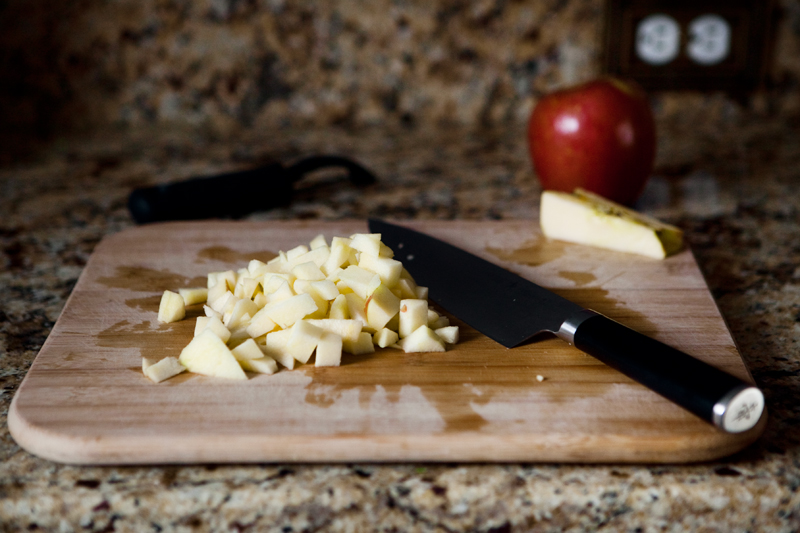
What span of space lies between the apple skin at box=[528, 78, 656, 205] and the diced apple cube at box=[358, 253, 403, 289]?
0.70 m

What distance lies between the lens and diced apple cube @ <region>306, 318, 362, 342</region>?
873 millimetres

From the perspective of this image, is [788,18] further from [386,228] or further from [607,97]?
[386,228]

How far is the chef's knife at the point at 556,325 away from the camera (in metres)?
0.69

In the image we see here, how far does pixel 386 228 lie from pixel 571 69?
1.15 metres

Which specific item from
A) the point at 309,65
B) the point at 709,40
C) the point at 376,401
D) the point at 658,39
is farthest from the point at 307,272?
the point at 709,40

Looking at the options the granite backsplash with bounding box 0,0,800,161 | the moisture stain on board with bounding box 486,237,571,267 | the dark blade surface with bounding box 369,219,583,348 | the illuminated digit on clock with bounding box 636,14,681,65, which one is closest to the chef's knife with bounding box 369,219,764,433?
A: the dark blade surface with bounding box 369,219,583,348

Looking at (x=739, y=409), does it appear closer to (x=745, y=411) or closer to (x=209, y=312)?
(x=745, y=411)

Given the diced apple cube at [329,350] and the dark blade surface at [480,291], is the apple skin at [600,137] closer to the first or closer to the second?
the dark blade surface at [480,291]

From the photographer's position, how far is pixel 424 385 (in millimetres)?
816

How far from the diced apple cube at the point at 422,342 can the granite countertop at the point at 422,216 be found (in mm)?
201

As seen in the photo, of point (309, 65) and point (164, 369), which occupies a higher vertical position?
point (309, 65)

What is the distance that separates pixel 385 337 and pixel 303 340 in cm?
12

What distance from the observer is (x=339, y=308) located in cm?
91

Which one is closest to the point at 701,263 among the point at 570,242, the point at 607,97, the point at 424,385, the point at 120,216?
the point at 570,242
